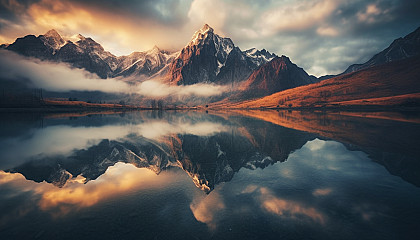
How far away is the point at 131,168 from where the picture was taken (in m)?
28.0

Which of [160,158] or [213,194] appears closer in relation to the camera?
[213,194]

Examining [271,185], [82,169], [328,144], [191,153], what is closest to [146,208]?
[271,185]

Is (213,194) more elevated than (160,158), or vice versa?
(213,194)

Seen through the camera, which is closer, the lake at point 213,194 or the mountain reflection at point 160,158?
the lake at point 213,194

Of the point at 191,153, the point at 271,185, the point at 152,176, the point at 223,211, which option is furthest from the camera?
the point at 191,153

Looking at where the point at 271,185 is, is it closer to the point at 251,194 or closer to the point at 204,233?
the point at 251,194

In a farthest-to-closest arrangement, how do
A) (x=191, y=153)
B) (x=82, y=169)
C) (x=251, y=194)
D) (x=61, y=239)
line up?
1. (x=191, y=153)
2. (x=82, y=169)
3. (x=251, y=194)
4. (x=61, y=239)

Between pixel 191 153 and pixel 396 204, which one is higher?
pixel 396 204

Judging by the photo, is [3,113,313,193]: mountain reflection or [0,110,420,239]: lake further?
A: [3,113,313,193]: mountain reflection

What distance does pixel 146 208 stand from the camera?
15.8 m

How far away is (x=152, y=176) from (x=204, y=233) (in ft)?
44.6

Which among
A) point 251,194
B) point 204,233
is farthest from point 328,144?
point 204,233

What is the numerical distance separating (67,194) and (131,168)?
9273 millimetres

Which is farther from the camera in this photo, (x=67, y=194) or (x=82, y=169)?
(x=82, y=169)
